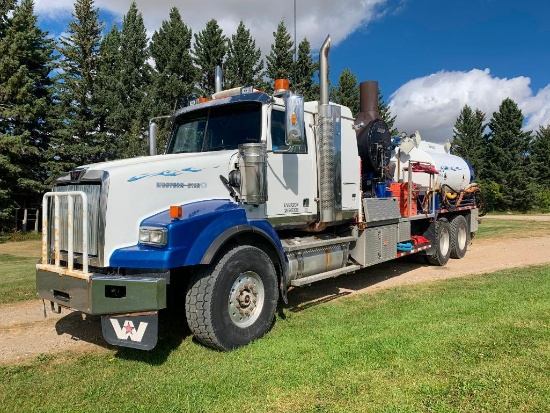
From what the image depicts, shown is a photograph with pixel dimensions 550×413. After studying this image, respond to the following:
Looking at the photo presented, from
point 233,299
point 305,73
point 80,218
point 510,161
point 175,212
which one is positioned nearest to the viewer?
point 175,212

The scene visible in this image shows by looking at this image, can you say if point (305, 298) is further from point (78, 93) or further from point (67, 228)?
point (78, 93)

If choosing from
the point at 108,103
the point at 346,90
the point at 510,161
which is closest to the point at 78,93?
the point at 108,103

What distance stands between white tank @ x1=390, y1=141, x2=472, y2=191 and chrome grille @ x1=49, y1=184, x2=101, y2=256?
21.8 ft

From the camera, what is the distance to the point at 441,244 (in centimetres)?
1066

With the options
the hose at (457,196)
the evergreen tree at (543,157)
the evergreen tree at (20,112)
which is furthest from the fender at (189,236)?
the evergreen tree at (543,157)

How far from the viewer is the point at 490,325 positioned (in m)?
5.20

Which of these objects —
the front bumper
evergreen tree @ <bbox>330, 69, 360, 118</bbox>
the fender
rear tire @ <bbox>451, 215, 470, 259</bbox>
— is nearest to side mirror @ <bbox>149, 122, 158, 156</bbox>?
the fender

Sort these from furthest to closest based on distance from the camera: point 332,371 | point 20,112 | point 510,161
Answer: point 510,161 < point 20,112 < point 332,371

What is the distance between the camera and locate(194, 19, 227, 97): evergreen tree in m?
35.7

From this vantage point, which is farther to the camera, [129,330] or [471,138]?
[471,138]

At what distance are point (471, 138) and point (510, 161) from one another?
268 inches

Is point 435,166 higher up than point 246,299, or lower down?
higher up

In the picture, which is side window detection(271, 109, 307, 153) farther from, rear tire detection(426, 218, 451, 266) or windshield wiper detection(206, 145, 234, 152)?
rear tire detection(426, 218, 451, 266)

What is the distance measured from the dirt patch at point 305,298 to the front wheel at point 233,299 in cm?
134
